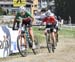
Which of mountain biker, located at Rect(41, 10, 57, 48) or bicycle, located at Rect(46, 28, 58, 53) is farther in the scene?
mountain biker, located at Rect(41, 10, 57, 48)

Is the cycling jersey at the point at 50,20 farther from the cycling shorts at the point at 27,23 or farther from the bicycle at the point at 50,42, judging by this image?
the cycling shorts at the point at 27,23

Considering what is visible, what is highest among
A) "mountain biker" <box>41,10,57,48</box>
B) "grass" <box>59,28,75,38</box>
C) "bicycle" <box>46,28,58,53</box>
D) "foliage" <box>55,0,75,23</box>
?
"mountain biker" <box>41,10,57,48</box>

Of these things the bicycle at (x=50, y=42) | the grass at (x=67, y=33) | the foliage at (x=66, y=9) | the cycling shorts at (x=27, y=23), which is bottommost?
the foliage at (x=66, y=9)

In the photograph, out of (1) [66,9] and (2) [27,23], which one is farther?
(1) [66,9]

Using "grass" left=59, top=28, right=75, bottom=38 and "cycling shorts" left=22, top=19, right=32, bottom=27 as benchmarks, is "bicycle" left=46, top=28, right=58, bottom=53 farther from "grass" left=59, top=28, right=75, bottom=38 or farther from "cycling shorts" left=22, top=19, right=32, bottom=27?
"grass" left=59, top=28, right=75, bottom=38

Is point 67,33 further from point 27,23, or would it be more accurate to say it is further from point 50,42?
point 27,23

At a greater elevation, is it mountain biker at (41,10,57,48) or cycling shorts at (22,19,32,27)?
cycling shorts at (22,19,32,27)

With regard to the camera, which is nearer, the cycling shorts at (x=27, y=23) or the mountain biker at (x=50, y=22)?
the cycling shorts at (x=27, y=23)

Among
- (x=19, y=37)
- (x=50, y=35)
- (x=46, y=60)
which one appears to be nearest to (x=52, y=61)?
(x=46, y=60)

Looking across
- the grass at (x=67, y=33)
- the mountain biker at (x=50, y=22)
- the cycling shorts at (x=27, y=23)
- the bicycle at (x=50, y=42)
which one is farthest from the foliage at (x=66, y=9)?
the cycling shorts at (x=27, y=23)

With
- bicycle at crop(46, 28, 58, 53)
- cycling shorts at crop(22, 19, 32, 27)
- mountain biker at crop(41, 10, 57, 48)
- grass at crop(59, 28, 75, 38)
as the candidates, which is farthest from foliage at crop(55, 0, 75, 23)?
cycling shorts at crop(22, 19, 32, 27)

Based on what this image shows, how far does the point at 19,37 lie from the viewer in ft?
47.2

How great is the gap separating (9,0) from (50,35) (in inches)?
3761

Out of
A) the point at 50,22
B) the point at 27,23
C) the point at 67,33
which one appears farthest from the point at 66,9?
the point at 27,23
